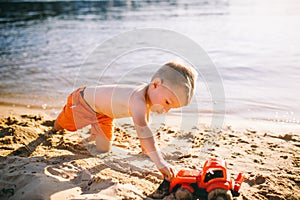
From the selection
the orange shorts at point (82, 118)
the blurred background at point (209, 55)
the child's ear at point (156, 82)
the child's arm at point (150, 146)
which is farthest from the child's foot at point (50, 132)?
the child's ear at point (156, 82)

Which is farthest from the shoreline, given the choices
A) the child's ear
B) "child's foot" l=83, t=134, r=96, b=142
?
the child's ear

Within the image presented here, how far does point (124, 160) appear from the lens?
3.39 m

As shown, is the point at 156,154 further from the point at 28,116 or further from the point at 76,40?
the point at 76,40

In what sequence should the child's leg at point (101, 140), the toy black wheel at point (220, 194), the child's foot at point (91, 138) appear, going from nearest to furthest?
the toy black wheel at point (220, 194) → the child's leg at point (101, 140) → the child's foot at point (91, 138)

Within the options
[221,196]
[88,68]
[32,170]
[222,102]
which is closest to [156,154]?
[221,196]

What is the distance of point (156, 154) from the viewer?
2801mm

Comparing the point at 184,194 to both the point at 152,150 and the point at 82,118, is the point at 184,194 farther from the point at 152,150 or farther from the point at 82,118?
the point at 82,118

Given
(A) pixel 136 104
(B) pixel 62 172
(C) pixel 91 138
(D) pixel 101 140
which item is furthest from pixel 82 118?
(A) pixel 136 104

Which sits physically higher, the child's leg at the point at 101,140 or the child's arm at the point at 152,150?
the child's arm at the point at 152,150

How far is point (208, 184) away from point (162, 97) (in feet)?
2.83

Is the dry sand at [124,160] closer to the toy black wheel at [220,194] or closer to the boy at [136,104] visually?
the boy at [136,104]

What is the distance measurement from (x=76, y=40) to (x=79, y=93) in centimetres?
Answer: 741

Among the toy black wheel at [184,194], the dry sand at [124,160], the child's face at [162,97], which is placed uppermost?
the child's face at [162,97]

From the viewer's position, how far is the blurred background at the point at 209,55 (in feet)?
17.0
